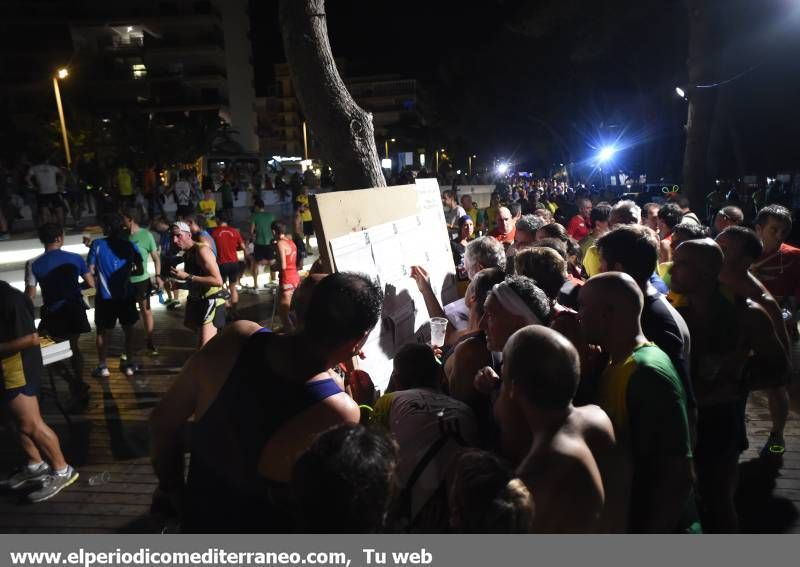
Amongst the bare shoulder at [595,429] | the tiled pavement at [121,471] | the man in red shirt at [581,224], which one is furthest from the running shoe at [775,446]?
the man in red shirt at [581,224]

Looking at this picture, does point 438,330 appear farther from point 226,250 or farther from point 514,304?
point 226,250

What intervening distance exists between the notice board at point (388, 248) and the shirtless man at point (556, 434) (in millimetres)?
1519

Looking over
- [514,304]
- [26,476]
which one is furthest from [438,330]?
[26,476]

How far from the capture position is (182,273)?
6.26 metres

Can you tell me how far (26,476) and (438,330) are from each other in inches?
141

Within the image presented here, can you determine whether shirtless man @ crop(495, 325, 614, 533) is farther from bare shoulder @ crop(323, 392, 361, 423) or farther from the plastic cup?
the plastic cup

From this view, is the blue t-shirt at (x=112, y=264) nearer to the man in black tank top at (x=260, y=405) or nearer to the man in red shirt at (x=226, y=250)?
the man in red shirt at (x=226, y=250)

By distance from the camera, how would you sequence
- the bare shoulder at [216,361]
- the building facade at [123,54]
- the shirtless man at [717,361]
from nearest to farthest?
1. the bare shoulder at [216,361]
2. the shirtless man at [717,361]
3. the building facade at [123,54]

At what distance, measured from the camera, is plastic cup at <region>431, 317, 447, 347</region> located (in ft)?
11.7

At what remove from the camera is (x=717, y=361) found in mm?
3020

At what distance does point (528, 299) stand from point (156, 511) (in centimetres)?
196

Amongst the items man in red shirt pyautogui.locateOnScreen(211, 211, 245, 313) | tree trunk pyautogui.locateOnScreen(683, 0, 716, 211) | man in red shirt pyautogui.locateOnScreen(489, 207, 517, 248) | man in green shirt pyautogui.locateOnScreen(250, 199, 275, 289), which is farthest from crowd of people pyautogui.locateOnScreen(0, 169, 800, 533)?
tree trunk pyautogui.locateOnScreen(683, 0, 716, 211)

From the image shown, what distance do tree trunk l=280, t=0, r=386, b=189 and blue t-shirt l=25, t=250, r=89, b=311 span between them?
328 centimetres

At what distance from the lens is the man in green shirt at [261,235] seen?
10.7 metres
